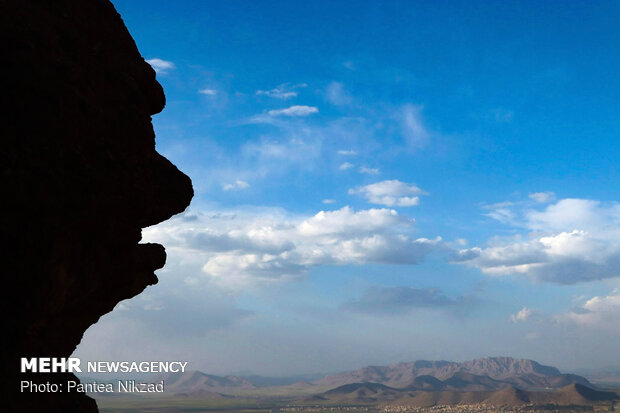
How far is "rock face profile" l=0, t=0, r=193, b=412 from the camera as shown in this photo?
687 inches

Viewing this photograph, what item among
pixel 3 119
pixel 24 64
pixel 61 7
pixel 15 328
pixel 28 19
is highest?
pixel 61 7

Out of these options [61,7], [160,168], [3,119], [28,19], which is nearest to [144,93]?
Answer: [160,168]

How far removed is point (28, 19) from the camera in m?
18.7

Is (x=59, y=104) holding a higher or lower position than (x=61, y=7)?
lower

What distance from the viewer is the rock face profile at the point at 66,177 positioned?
17.4 m

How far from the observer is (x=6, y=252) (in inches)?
679

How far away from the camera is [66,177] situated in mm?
18531

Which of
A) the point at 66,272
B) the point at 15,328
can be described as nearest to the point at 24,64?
the point at 66,272

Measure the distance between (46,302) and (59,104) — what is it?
6.90m

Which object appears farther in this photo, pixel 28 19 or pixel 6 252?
pixel 28 19

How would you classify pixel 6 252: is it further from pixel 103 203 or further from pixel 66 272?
pixel 103 203

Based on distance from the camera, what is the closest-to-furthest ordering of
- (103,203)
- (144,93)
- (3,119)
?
(3,119) → (103,203) → (144,93)

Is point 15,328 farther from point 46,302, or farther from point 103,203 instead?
point 103,203

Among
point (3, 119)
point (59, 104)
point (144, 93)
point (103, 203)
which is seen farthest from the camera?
point (144, 93)
